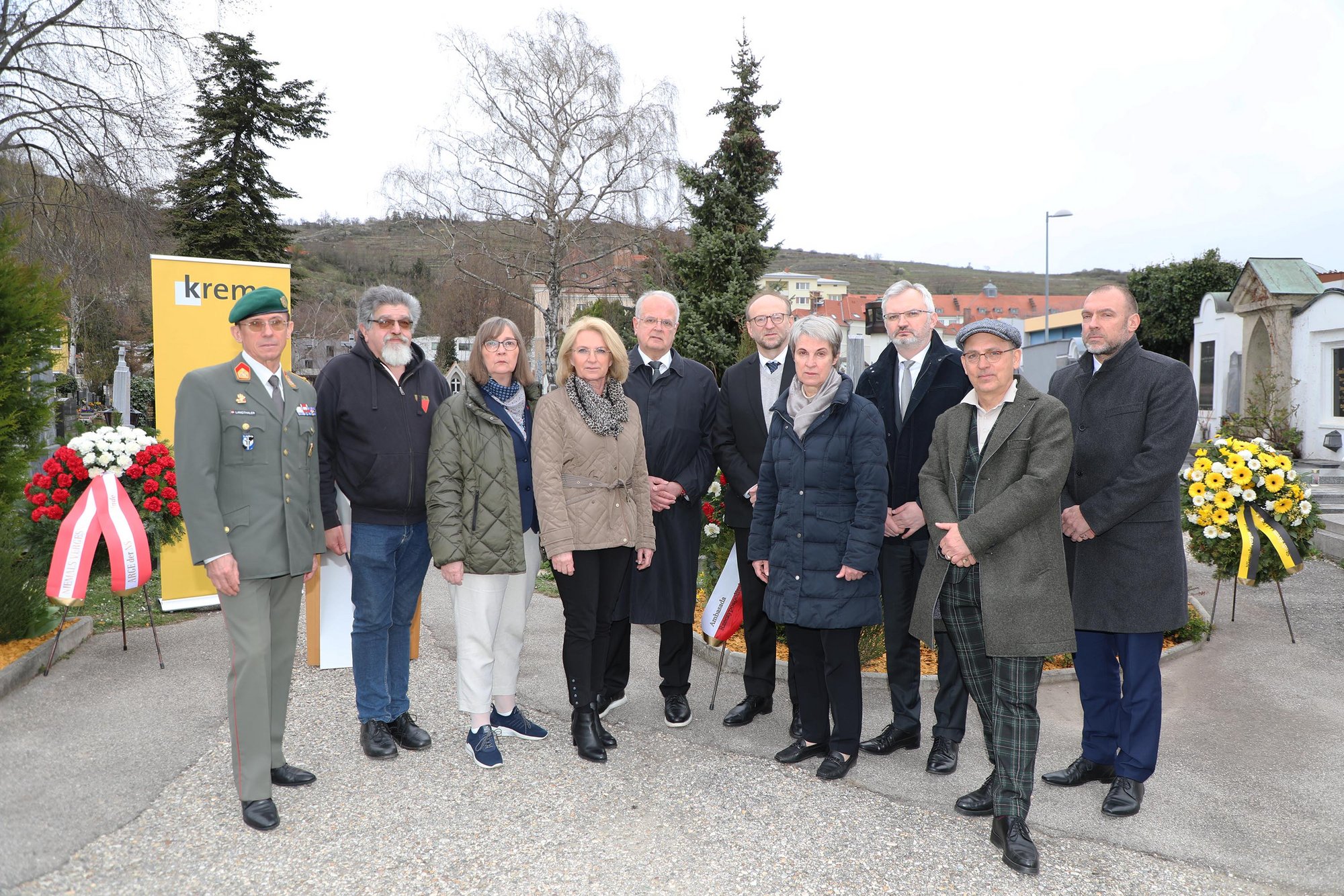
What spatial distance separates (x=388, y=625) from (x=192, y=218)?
90.6 ft

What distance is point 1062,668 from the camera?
19.2ft

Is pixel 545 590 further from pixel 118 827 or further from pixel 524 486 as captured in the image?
pixel 118 827

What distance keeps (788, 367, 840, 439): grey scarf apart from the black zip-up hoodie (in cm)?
190

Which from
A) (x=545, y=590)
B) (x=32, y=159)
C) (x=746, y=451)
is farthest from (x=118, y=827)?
(x=32, y=159)

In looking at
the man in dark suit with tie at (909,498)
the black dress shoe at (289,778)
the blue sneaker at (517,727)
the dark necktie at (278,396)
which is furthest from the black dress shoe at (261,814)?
the man in dark suit with tie at (909,498)

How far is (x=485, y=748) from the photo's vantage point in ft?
14.3

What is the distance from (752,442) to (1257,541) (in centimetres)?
422

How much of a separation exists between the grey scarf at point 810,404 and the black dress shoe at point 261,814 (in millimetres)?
2884

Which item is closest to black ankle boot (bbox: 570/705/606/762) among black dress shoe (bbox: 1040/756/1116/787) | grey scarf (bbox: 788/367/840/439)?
grey scarf (bbox: 788/367/840/439)

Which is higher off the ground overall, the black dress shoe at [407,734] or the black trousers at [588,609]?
the black trousers at [588,609]

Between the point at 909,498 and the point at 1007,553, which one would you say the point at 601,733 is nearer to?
the point at 909,498

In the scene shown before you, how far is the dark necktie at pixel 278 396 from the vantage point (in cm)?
Result: 394

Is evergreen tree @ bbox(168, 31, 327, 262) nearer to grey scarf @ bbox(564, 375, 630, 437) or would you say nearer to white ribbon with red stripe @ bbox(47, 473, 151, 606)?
white ribbon with red stripe @ bbox(47, 473, 151, 606)

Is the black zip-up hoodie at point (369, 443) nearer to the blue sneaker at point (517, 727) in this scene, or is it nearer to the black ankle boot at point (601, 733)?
the blue sneaker at point (517, 727)
